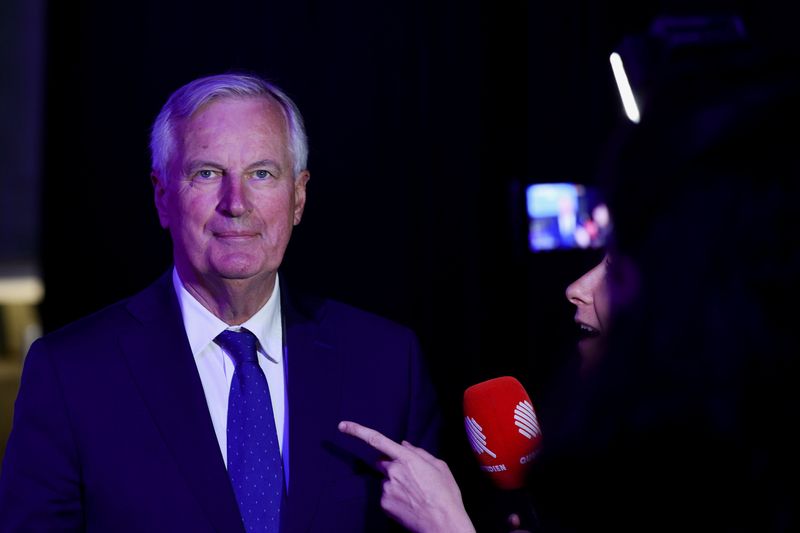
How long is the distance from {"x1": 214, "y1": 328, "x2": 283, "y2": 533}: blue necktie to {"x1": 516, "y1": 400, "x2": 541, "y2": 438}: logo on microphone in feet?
1.65

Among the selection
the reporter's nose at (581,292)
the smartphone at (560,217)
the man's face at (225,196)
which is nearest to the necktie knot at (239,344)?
the man's face at (225,196)

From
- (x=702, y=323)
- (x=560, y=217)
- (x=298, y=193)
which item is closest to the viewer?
(x=702, y=323)

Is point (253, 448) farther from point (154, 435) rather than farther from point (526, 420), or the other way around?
point (526, 420)

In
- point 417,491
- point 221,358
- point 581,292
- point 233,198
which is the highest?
point 233,198

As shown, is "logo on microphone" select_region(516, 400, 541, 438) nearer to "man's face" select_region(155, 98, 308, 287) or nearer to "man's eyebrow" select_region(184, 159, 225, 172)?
Result: "man's face" select_region(155, 98, 308, 287)

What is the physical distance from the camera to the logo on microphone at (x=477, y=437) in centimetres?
160

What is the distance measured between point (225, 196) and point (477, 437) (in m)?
0.74

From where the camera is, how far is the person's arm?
154 centimetres

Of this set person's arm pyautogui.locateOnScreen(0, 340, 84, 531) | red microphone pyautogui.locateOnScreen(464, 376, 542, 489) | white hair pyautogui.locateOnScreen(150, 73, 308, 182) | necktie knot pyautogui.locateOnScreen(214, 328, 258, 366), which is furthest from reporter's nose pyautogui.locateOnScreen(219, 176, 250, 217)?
red microphone pyautogui.locateOnScreen(464, 376, 542, 489)

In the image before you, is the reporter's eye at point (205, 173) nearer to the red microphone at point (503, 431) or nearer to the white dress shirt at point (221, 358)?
the white dress shirt at point (221, 358)

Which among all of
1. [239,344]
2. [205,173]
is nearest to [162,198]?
[205,173]

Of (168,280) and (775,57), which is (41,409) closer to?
(168,280)

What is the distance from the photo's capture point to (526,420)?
1.61 meters

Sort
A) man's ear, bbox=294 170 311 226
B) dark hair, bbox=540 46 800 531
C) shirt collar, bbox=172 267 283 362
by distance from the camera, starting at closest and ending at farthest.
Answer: dark hair, bbox=540 46 800 531 < shirt collar, bbox=172 267 283 362 < man's ear, bbox=294 170 311 226
